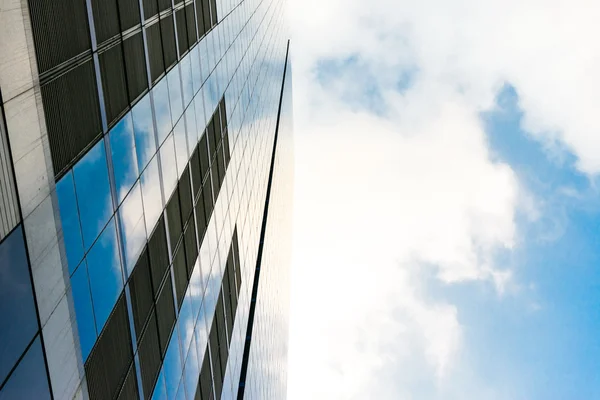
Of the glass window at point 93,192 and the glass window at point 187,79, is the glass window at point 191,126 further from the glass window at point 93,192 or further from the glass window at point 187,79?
the glass window at point 93,192

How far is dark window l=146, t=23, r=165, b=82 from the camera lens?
19881 millimetres

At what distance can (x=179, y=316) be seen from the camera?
74.2 feet

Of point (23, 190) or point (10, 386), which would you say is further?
point (23, 190)

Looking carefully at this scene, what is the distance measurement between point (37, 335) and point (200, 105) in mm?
17726

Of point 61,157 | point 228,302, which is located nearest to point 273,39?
point 228,302

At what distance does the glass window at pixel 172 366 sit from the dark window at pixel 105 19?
11.0 m

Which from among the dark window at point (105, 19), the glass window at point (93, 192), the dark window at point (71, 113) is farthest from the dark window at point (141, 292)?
the dark window at point (105, 19)

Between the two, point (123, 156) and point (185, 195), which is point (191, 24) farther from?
point (123, 156)

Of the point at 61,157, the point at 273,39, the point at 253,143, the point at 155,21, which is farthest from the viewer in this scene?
the point at 273,39

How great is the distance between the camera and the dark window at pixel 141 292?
58.0 feet

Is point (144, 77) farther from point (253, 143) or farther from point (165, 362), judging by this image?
point (253, 143)

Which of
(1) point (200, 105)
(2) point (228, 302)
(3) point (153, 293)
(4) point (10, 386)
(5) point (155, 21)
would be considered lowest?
(2) point (228, 302)

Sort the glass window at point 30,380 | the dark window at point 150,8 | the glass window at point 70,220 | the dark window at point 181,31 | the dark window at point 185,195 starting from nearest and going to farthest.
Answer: the glass window at point 30,380 → the glass window at point 70,220 → the dark window at point 150,8 → the dark window at point 185,195 → the dark window at point 181,31

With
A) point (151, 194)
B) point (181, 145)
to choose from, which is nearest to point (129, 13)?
point (151, 194)
